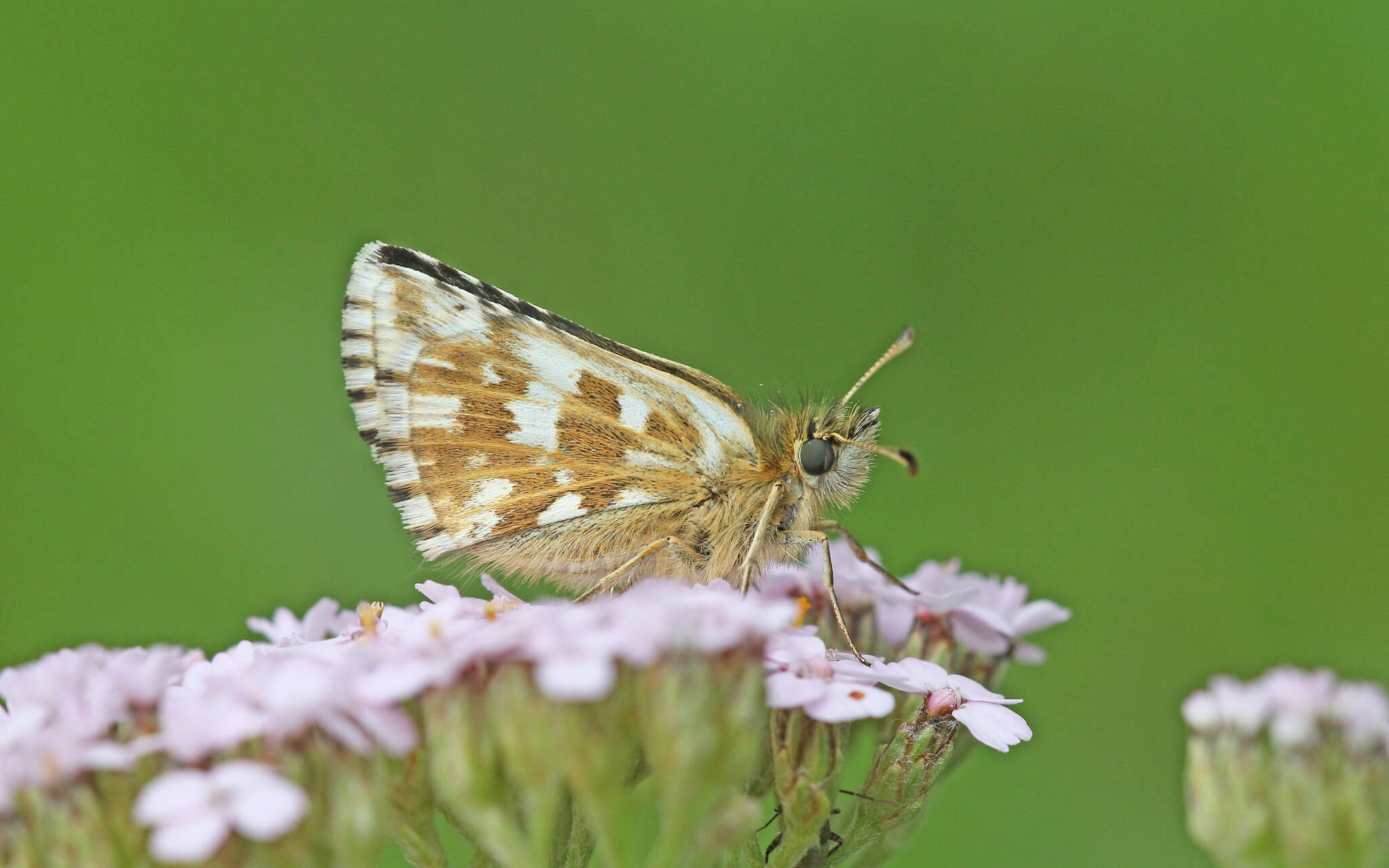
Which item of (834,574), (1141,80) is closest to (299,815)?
(834,574)

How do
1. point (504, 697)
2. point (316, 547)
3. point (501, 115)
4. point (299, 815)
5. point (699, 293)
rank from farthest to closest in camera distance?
1. point (501, 115)
2. point (699, 293)
3. point (316, 547)
4. point (504, 697)
5. point (299, 815)

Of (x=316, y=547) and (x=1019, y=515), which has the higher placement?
(x=1019, y=515)

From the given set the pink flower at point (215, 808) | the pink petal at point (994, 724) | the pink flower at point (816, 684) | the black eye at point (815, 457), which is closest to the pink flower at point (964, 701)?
the pink petal at point (994, 724)

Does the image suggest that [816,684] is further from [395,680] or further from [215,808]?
[215,808]

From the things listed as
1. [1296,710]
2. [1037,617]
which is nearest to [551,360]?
[1037,617]

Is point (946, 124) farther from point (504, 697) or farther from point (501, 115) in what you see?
point (504, 697)

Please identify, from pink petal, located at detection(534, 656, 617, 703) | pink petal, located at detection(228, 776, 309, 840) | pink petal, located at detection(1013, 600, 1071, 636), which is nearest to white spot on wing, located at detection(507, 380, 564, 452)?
pink petal, located at detection(1013, 600, 1071, 636)

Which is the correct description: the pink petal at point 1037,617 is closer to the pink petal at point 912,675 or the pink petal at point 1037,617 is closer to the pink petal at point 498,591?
the pink petal at point 912,675
